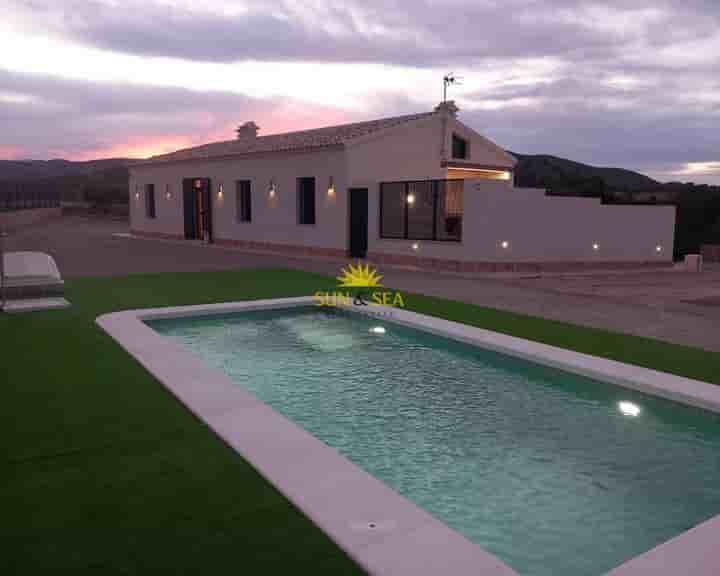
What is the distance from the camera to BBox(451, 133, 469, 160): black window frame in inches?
864

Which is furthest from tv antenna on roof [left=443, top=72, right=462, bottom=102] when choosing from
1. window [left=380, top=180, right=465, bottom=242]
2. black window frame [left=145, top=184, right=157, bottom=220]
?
black window frame [left=145, top=184, right=157, bottom=220]

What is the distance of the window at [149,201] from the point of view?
102 ft

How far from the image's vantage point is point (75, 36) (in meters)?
23.2

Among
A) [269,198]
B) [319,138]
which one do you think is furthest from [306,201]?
[319,138]

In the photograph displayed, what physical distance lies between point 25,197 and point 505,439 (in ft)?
145

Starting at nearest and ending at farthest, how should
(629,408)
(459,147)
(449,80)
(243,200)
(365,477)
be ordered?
(365,477), (629,408), (449,80), (459,147), (243,200)

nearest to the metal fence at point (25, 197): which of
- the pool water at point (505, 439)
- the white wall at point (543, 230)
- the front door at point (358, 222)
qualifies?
the front door at point (358, 222)

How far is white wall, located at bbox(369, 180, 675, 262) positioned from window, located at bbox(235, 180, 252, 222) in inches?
309

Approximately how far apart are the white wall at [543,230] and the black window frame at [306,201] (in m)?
3.76

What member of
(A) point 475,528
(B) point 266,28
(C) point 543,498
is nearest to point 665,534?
(C) point 543,498

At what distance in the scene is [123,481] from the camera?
365cm

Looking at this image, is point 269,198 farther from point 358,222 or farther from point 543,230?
point 543,230

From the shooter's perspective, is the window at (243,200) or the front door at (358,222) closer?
the front door at (358,222)

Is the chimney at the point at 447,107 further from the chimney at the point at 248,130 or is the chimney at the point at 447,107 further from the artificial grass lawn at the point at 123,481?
the artificial grass lawn at the point at 123,481
